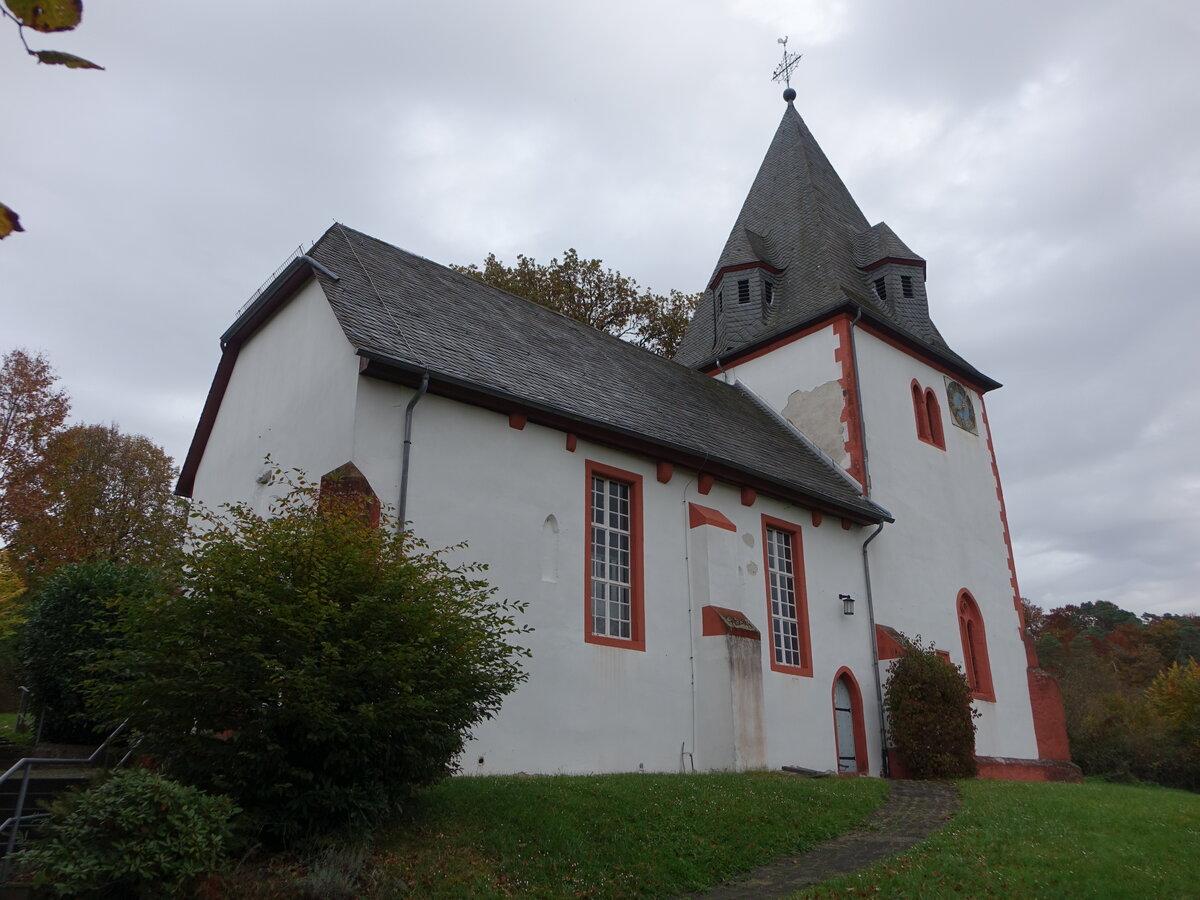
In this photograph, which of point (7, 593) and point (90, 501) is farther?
point (90, 501)

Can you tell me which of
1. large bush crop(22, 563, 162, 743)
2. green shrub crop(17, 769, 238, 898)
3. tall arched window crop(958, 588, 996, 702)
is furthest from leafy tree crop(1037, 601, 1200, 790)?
green shrub crop(17, 769, 238, 898)

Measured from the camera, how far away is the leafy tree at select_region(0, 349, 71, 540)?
24.9 m

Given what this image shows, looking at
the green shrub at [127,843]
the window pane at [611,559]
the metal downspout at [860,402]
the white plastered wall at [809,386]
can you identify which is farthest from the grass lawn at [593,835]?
the white plastered wall at [809,386]

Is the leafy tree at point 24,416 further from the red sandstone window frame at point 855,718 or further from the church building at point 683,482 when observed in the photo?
the red sandstone window frame at point 855,718

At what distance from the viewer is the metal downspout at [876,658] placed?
52.4 feet

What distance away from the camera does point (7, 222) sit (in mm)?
2037

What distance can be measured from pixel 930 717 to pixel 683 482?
597 cm

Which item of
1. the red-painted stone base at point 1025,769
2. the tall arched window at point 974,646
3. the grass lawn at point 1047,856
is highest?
the tall arched window at point 974,646

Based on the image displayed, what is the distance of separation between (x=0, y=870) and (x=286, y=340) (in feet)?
28.9

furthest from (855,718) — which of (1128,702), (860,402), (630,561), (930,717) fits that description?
(1128,702)

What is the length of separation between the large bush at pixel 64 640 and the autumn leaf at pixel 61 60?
10334 mm

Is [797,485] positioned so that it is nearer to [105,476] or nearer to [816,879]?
[816,879]

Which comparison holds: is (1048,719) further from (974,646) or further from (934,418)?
(934,418)

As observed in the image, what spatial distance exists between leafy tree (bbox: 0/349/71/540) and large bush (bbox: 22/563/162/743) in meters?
15.0
